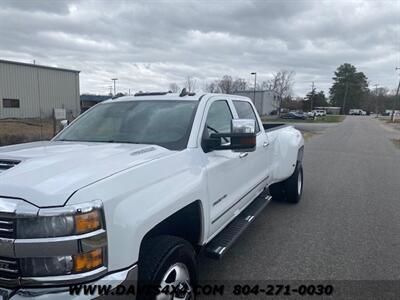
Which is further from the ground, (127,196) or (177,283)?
(127,196)

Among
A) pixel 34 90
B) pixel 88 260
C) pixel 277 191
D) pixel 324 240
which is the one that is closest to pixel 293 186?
pixel 277 191

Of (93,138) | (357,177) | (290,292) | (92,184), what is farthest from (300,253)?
(357,177)

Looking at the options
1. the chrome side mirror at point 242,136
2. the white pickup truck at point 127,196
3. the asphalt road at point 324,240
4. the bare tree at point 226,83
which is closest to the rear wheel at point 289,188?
the asphalt road at point 324,240

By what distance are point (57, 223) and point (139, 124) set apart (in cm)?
185

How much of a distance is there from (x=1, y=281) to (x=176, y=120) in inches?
81.1

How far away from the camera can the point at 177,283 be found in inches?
105

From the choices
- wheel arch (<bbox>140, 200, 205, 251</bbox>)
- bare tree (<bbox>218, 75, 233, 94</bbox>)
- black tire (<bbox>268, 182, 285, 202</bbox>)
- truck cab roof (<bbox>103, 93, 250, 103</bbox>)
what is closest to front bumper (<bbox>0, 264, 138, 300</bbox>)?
wheel arch (<bbox>140, 200, 205, 251</bbox>)

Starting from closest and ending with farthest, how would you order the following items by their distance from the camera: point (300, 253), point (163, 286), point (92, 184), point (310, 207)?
point (92, 184), point (163, 286), point (300, 253), point (310, 207)

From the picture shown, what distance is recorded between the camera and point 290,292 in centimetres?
350

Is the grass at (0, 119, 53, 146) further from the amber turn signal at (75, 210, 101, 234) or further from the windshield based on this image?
the amber turn signal at (75, 210, 101, 234)

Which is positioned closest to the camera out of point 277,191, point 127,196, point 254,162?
point 127,196

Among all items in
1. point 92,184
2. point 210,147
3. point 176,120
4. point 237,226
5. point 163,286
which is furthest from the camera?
point 237,226

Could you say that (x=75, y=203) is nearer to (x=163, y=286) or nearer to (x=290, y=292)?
(x=163, y=286)

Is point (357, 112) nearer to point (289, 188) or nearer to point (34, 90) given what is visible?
point (34, 90)
